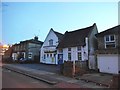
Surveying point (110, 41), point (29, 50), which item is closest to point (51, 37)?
point (29, 50)

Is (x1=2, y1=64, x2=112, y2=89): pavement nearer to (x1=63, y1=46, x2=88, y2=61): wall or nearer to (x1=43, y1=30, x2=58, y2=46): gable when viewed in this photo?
(x1=63, y1=46, x2=88, y2=61): wall

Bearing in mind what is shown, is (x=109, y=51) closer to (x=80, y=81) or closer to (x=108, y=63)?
(x=108, y=63)

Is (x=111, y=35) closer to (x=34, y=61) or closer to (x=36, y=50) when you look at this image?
(x=34, y=61)

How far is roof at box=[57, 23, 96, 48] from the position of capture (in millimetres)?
27022

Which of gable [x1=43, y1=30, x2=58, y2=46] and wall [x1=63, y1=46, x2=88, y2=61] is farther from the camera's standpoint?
gable [x1=43, y1=30, x2=58, y2=46]

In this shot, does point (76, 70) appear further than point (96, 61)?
No

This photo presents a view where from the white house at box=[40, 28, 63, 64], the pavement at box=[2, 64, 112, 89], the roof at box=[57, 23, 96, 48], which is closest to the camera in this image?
the pavement at box=[2, 64, 112, 89]

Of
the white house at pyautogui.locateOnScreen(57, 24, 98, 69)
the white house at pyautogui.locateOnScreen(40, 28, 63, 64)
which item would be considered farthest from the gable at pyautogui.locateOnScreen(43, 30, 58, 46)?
the white house at pyautogui.locateOnScreen(57, 24, 98, 69)

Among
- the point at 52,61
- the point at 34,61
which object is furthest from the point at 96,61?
the point at 34,61

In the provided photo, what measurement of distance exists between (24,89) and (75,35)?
63.6 feet

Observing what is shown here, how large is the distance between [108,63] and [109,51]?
1509mm

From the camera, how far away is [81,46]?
87.6 feet

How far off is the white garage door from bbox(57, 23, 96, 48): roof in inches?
201

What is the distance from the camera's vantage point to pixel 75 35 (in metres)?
30.0
